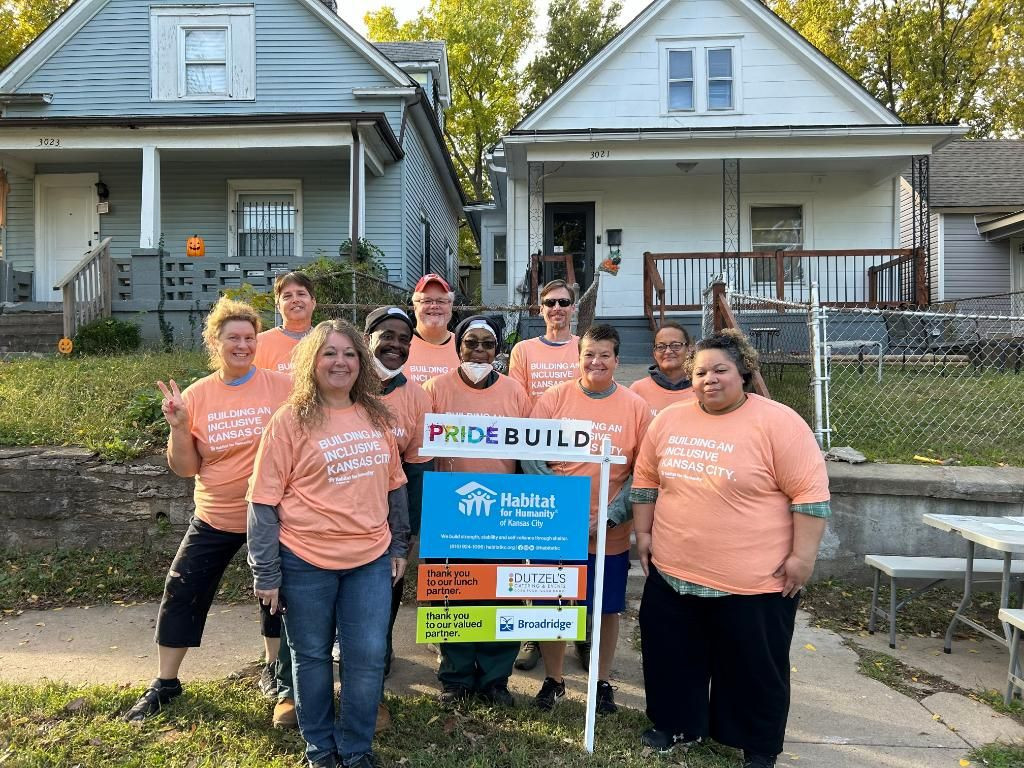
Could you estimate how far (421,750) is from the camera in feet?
9.47

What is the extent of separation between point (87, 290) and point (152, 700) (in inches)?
368

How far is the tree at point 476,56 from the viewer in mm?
30500

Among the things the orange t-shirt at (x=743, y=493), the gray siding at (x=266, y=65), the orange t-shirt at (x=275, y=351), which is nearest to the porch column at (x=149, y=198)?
the gray siding at (x=266, y=65)

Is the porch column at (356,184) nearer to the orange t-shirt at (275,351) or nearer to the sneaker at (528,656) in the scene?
the orange t-shirt at (275,351)

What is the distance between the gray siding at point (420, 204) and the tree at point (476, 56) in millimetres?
12272

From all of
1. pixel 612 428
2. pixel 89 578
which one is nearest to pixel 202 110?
pixel 89 578

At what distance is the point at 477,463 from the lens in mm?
3279

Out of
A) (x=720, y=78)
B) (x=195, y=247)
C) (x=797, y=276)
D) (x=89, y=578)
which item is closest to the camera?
(x=89, y=578)

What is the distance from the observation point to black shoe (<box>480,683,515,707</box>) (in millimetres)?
3279

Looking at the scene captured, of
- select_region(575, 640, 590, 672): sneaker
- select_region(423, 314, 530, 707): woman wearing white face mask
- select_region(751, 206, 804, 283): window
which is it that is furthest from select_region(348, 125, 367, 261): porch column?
select_region(575, 640, 590, 672): sneaker

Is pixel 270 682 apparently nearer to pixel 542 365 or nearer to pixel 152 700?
pixel 152 700

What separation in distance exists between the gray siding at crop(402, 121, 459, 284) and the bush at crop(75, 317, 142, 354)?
17.8 ft

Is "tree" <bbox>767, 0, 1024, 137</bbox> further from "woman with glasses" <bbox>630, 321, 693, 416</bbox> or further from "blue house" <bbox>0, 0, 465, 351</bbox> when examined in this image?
"woman with glasses" <bbox>630, 321, 693, 416</bbox>

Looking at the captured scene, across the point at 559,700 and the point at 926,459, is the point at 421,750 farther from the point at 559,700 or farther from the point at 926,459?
the point at 926,459
